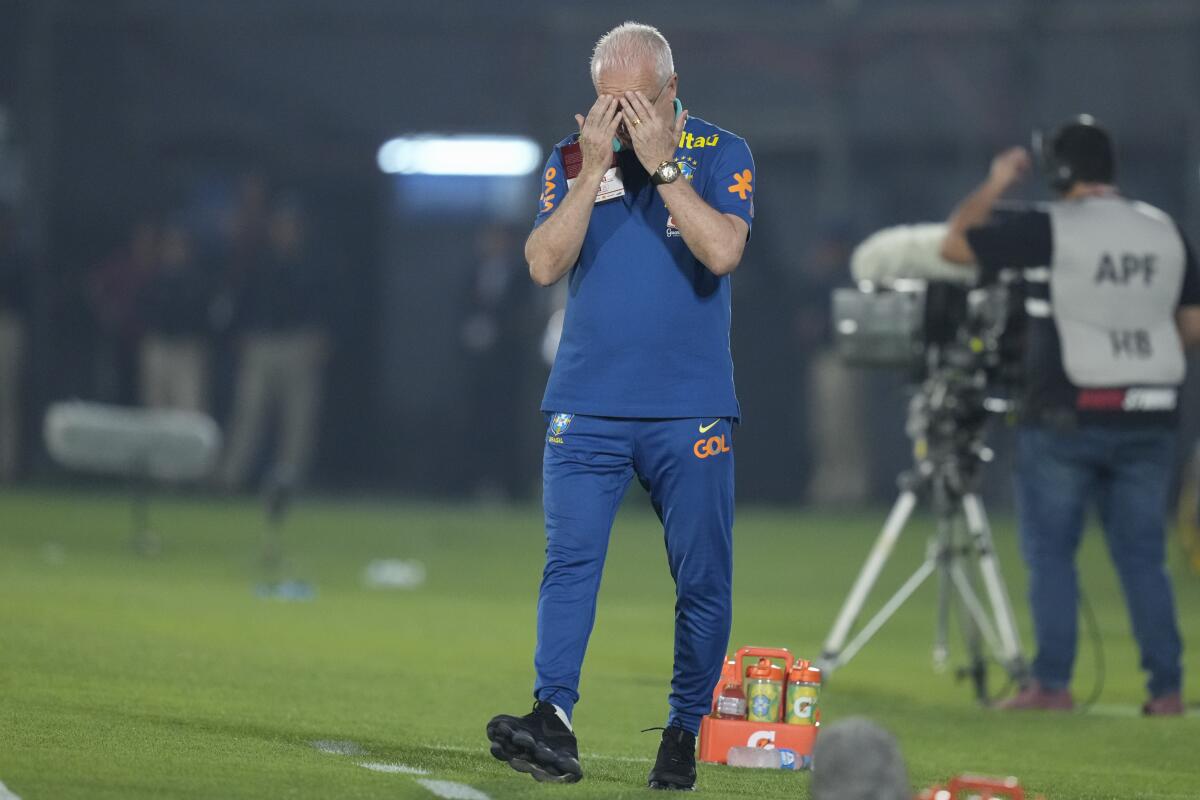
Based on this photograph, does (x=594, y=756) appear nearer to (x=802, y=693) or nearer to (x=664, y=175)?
(x=802, y=693)

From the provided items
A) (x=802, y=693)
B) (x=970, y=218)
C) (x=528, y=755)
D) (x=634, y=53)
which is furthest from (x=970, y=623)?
(x=634, y=53)

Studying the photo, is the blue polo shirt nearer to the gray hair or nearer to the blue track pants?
the blue track pants

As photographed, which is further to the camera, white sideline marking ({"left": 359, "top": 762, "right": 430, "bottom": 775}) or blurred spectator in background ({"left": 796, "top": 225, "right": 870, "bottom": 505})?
blurred spectator in background ({"left": 796, "top": 225, "right": 870, "bottom": 505})

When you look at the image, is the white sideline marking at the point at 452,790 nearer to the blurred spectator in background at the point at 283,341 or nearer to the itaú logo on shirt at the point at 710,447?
the itaú logo on shirt at the point at 710,447

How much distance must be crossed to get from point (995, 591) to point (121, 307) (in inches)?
515

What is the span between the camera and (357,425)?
1988cm

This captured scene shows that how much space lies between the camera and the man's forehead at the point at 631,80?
545 cm

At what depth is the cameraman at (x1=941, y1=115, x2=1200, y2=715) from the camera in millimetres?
8227

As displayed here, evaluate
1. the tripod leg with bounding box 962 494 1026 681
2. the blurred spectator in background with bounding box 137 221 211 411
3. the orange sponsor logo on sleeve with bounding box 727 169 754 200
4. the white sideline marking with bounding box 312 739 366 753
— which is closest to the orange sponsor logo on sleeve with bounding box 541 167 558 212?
the orange sponsor logo on sleeve with bounding box 727 169 754 200

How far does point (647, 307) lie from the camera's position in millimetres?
5574

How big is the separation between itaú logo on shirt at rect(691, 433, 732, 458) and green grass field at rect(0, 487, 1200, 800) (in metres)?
0.92

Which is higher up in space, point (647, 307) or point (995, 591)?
point (647, 307)

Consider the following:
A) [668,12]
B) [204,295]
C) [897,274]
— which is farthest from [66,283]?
[897,274]

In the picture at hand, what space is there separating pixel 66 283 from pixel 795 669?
1505cm
